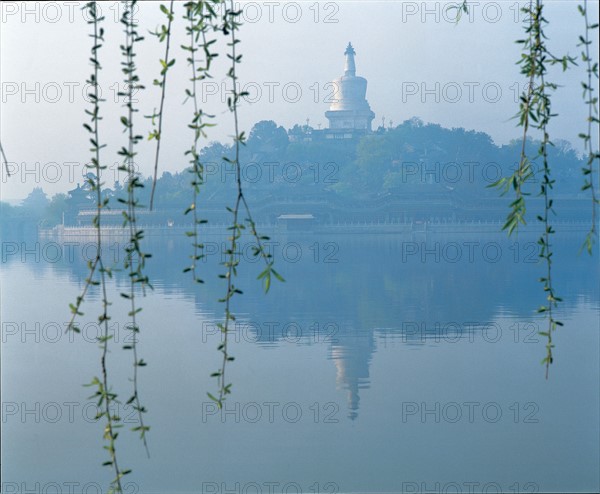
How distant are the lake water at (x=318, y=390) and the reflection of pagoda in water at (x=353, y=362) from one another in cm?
5

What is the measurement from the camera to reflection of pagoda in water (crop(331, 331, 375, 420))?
989cm

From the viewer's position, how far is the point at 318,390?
10.2 metres

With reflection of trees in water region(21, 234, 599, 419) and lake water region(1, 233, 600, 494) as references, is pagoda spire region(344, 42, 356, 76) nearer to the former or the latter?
reflection of trees in water region(21, 234, 599, 419)

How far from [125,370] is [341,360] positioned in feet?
10.9

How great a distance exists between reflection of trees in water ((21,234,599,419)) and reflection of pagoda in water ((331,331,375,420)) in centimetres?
2

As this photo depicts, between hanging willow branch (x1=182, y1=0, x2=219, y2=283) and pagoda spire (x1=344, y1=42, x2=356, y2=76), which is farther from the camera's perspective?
pagoda spire (x1=344, y1=42, x2=356, y2=76)

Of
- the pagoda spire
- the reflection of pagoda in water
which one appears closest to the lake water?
the reflection of pagoda in water

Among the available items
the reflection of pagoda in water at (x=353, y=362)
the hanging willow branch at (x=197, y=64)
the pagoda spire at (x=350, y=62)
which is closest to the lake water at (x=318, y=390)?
the reflection of pagoda in water at (x=353, y=362)

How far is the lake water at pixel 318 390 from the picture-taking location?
6902 millimetres

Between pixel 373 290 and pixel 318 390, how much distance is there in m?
9.76

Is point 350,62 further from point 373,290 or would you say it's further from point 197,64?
point 197,64

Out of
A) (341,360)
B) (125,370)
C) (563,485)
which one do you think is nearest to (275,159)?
(341,360)

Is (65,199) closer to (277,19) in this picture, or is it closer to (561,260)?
(561,260)

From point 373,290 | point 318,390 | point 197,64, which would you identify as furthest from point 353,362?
point 197,64
